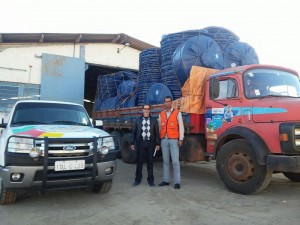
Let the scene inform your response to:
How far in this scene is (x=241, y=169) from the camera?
5504mm

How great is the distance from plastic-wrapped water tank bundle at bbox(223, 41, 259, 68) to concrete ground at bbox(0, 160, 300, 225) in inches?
124

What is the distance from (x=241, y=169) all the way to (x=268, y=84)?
5.67 ft

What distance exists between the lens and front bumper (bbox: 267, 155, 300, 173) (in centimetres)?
483

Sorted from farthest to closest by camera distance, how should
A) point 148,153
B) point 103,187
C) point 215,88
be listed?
point 148,153
point 215,88
point 103,187

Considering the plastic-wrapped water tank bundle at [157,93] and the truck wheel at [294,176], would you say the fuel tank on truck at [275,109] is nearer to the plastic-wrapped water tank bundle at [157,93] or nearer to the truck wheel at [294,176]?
the truck wheel at [294,176]

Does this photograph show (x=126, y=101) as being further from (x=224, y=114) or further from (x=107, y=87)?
(x=224, y=114)

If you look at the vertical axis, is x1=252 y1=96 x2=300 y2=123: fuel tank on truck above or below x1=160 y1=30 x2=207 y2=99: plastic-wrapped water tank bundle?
below

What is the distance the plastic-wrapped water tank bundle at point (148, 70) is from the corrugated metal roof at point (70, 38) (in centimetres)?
619

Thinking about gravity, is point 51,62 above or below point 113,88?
above

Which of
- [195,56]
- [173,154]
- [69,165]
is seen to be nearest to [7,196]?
[69,165]

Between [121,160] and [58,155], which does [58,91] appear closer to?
A: [121,160]

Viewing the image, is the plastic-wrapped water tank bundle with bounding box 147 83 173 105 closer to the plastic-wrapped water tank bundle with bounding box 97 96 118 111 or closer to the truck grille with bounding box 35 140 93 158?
the plastic-wrapped water tank bundle with bounding box 97 96 118 111

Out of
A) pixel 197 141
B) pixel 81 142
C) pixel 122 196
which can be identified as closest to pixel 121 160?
pixel 197 141

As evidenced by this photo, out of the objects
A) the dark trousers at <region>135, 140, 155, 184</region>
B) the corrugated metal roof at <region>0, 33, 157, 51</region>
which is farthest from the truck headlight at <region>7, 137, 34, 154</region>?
the corrugated metal roof at <region>0, 33, 157, 51</region>
